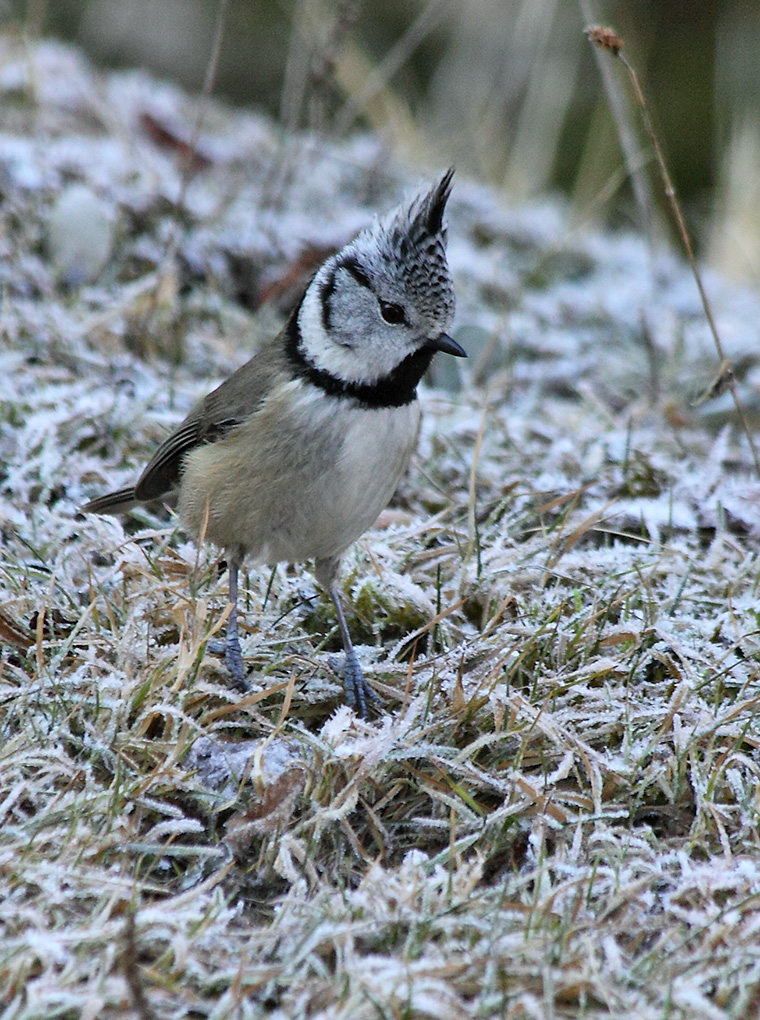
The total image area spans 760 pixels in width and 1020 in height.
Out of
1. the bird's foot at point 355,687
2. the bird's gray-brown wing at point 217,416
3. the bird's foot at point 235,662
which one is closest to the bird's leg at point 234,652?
the bird's foot at point 235,662

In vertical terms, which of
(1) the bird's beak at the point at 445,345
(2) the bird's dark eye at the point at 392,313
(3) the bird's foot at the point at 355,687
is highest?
(2) the bird's dark eye at the point at 392,313

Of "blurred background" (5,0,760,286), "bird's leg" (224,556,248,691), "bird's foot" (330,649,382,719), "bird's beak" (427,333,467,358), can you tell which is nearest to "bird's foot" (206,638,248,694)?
"bird's leg" (224,556,248,691)

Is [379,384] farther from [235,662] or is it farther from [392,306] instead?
[235,662]

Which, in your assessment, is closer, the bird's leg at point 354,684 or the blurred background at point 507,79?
the bird's leg at point 354,684

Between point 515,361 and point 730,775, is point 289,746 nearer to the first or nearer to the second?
point 730,775

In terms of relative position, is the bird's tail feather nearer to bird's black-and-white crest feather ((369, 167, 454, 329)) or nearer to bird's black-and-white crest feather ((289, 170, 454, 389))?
bird's black-and-white crest feather ((289, 170, 454, 389))

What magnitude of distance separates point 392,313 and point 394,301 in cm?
3

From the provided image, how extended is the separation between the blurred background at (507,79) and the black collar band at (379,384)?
2.08 m

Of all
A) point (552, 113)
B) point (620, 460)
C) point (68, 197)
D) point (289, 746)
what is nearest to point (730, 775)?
point (289, 746)

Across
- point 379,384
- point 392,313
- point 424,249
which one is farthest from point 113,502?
point 424,249

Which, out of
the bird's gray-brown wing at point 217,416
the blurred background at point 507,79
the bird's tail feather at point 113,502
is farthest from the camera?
the blurred background at point 507,79

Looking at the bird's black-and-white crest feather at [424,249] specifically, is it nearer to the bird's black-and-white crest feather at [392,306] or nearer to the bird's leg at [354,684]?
the bird's black-and-white crest feather at [392,306]

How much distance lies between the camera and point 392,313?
10.7 feet

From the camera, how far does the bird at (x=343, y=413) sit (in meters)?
3.21
